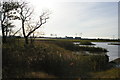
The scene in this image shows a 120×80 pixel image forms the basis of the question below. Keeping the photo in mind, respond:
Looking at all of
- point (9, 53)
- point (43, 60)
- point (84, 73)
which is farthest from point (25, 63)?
point (84, 73)

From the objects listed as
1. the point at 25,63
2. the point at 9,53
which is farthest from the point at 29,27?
the point at 25,63

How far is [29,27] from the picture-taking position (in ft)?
111

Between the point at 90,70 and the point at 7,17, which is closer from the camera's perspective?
the point at 90,70

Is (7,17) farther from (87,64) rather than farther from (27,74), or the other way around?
(27,74)

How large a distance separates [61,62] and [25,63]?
3332 millimetres

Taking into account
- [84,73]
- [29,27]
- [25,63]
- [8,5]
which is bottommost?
[84,73]

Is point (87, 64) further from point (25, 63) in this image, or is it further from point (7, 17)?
point (7, 17)

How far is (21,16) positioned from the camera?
32656 mm

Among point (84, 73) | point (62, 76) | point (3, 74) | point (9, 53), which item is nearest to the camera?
point (3, 74)

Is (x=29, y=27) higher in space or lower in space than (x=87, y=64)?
higher

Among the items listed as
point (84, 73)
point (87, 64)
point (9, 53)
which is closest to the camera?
point (84, 73)

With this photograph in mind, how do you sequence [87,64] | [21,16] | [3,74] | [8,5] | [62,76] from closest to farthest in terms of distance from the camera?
[3,74] → [62,76] → [87,64] → [8,5] → [21,16]

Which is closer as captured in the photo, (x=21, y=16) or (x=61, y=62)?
(x=61, y=62)

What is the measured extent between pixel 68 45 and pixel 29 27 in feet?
27.0
